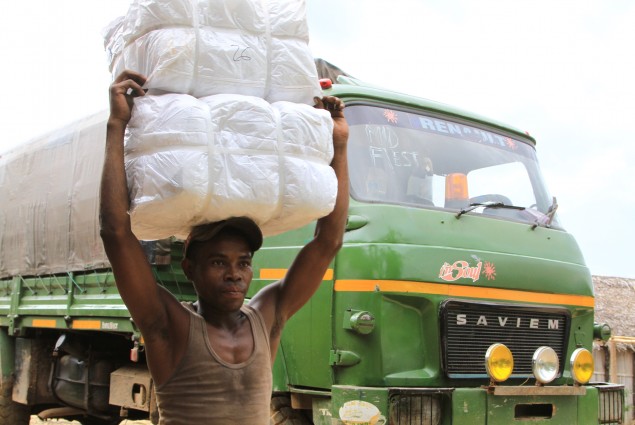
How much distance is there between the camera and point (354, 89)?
15.8 feet

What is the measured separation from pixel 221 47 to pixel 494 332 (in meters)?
2.89

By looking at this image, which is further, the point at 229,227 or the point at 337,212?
the point at 337,212

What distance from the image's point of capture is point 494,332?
4.62 m

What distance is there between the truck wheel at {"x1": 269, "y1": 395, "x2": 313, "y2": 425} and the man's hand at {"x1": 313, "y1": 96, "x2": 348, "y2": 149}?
8.08 feet

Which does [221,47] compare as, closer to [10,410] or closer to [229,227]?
[229,227]

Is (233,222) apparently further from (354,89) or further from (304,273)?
(354,89)

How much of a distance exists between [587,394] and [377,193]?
188 centimetres

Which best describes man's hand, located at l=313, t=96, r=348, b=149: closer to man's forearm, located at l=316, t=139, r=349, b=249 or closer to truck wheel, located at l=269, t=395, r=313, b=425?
man's forearm, located at l=316, t=139, r=349, b=249

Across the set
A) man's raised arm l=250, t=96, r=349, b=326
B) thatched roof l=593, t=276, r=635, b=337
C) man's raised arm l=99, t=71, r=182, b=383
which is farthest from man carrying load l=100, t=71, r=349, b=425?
thatched roof l=593, t=276, r=635, b=337

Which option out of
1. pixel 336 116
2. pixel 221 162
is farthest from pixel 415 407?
pixel 221 162

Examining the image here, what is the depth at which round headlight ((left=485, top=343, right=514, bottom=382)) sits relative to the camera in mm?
4391

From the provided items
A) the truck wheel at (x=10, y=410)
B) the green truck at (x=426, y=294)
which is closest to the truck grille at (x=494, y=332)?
the green truck at (x=426, y=294)

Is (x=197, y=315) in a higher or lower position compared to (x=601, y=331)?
lower

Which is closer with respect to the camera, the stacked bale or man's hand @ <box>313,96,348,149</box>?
the stacked bale
